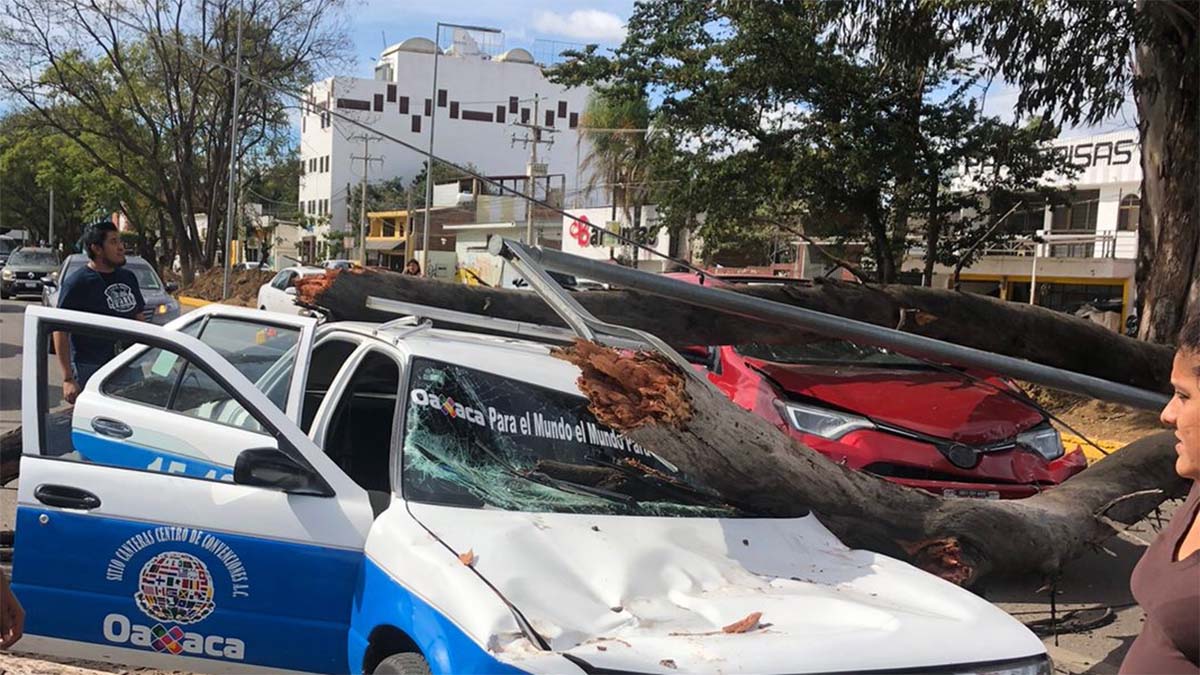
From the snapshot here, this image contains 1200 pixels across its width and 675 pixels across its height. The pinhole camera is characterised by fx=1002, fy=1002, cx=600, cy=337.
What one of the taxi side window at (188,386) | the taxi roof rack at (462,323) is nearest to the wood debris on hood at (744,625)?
the taxi roof rack at (462,323)

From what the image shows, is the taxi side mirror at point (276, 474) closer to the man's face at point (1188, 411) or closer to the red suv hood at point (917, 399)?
the man's face at point (1188, 411)

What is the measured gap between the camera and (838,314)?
6852 mm

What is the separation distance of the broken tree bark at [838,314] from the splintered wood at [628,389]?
2055 mm

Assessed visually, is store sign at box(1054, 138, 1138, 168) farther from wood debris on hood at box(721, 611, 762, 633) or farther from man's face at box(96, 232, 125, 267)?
wood debris on hood at box(721, 611, 762, 633)

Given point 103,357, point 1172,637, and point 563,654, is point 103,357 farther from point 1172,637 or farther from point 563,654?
point 1172,637

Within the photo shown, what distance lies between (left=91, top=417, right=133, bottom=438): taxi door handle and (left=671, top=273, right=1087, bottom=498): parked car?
3.57m

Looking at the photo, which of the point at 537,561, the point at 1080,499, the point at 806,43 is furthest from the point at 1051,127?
the point at 537,561

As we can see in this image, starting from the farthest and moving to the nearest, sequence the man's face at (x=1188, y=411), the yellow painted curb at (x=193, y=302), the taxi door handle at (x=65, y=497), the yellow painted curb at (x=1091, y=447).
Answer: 1. the yellow painted curb at (x=193, y=302)
2. the yellow painted curb at (x=1091, y=447)
3. the taxi door handle at (x=65, y=497)
4. the man's face at (x=1188, y=411)

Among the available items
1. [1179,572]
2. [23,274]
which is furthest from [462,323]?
[23,274]

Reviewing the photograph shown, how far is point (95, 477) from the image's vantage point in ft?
11.0

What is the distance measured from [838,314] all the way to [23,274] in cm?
2806

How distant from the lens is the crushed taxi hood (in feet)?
8.66

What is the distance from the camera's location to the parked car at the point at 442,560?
273 centimetres

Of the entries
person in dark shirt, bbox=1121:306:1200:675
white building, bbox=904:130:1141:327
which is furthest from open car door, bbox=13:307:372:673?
white building, bbox=904:130:1141:327
